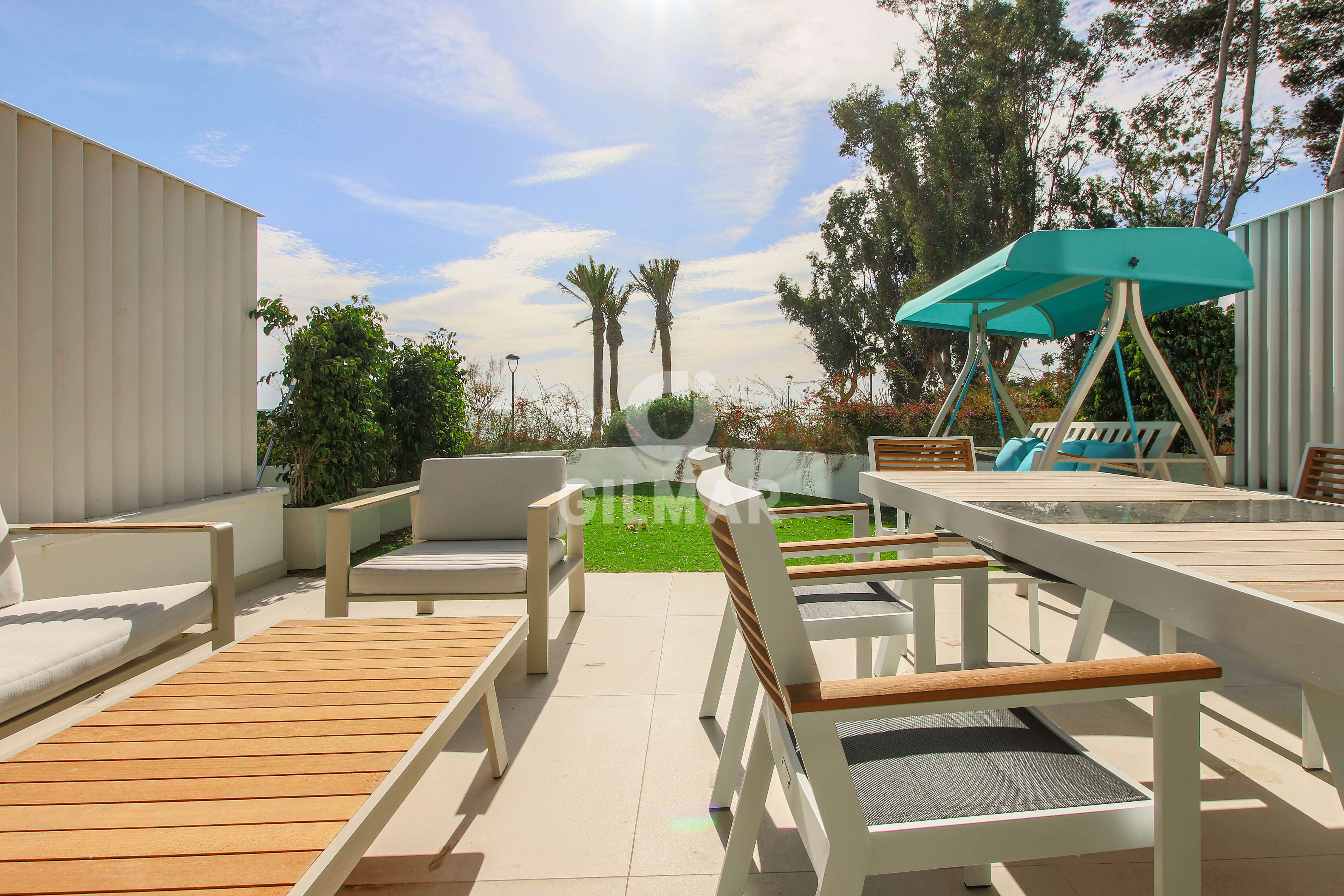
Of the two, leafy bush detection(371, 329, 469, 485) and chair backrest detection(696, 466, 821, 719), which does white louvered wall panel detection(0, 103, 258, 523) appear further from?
chair backrest detection(696, 466, 821, 719)

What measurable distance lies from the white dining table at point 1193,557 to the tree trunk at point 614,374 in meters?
14.2

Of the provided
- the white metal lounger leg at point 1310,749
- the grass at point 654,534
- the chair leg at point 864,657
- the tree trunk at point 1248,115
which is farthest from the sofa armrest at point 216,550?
the tree trunk at point 1248,115

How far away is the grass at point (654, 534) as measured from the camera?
4395mm

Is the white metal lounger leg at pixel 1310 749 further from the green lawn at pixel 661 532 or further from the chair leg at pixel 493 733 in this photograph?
the chair leg at pixel 493 733

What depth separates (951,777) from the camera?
3.20ft

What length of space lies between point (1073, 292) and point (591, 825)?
4887 millimetres

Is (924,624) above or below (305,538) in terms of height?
above

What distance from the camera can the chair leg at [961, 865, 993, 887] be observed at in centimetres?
132

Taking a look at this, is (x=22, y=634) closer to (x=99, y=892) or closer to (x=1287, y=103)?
(x=99, y=892)

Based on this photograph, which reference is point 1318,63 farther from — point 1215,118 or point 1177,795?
point 1177,795

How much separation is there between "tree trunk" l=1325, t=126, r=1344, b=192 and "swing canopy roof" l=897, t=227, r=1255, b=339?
3182 mm

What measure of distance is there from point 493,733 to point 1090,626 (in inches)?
70.8

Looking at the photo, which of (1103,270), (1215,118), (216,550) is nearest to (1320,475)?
(1103,270)

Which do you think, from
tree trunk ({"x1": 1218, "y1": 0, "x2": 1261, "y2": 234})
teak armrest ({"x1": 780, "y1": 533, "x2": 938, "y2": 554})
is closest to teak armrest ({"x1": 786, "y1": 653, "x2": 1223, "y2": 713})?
teak armrest ({"x1": 780, "y1": 533, "x2": 938, "y2": 554})
